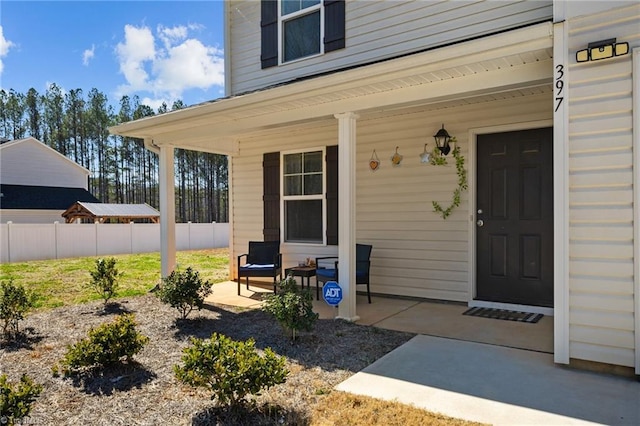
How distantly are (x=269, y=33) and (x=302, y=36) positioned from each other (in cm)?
64

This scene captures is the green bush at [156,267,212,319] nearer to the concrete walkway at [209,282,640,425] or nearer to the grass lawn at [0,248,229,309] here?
the concrete walkway at [209,282,640,425]

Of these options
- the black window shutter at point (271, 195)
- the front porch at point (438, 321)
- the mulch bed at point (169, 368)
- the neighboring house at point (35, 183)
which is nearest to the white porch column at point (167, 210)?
the front porch at point (438, 321)

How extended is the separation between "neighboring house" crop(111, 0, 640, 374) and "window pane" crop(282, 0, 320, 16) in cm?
3

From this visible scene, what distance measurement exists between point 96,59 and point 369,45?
22917 mm

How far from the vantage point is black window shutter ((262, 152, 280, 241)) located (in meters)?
6.69

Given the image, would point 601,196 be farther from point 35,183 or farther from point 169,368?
point 35,183

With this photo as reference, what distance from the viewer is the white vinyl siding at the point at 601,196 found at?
277 cm

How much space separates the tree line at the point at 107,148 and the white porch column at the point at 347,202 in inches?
903

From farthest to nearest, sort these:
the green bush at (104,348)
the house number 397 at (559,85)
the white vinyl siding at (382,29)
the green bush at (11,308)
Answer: the white vinyl siding at (382,29), the green bush at (11,308), the green bush at (104,348), the house number 397 at (559,85)

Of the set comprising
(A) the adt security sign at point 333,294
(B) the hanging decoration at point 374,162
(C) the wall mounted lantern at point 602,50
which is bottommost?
(A) the adt security sign at point 333,294

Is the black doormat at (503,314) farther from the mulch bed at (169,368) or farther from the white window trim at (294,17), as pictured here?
the white window trim at (294,17)

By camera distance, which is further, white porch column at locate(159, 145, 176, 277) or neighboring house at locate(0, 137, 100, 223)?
neighboring house at locate(0, 137, 100, 223)

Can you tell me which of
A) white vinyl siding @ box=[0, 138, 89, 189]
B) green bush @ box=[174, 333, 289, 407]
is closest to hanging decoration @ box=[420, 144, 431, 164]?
green bush @ box=[174, 333, 289, 407]

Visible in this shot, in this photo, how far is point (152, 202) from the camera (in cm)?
3114
